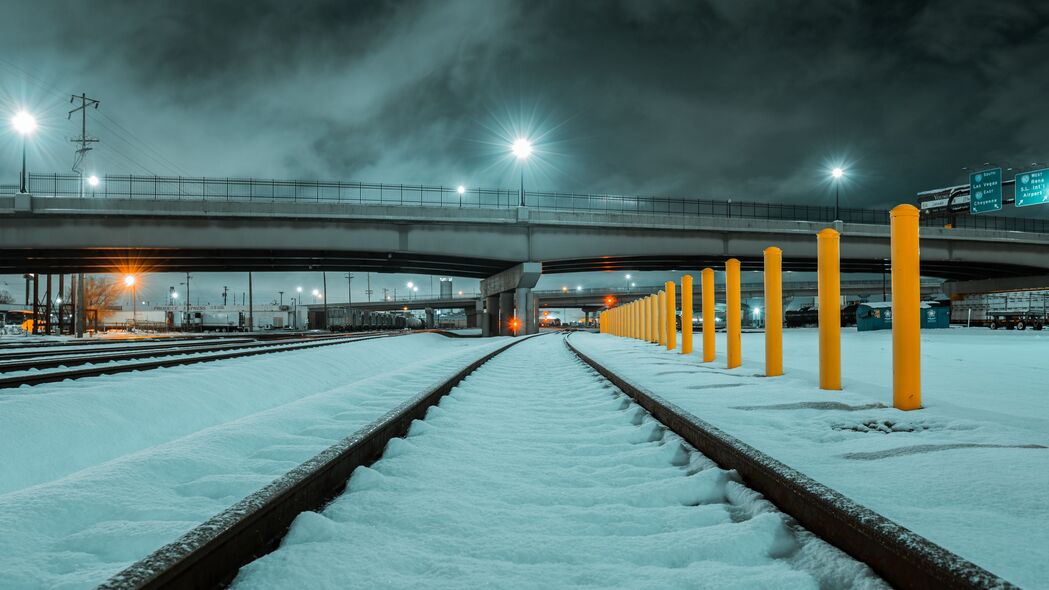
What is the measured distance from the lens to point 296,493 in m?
2.65

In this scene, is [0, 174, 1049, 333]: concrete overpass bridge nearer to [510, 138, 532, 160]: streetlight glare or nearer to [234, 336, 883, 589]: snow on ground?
[510, 138, 532, 160]: streetlight glare

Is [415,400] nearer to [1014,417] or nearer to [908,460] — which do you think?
Answer: [908,460]

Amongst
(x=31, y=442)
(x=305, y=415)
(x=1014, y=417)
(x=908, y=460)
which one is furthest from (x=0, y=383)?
(x=1014, y=417)

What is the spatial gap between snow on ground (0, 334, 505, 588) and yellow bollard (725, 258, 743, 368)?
527 centimetres

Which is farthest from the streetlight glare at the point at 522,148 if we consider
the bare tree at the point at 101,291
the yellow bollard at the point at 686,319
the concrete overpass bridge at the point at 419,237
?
the bare tree at the point at 101,291

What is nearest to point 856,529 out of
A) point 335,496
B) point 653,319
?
point 335,496

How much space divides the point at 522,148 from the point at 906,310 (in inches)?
1278

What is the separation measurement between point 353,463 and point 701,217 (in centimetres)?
3689

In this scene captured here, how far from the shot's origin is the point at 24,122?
31062 mm

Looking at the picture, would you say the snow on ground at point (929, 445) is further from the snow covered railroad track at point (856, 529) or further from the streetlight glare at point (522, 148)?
the streetlight glare at point (522, 148)

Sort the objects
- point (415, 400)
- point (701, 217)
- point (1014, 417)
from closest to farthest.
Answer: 1. point (1014, 417)
2. point (415, 400)
3. point (701, 217)

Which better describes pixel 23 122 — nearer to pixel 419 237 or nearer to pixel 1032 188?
pixel 419 237

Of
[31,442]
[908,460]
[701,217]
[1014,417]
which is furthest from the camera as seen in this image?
[701,217]

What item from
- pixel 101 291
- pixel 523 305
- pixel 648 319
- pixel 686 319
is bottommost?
pixel 648 319
